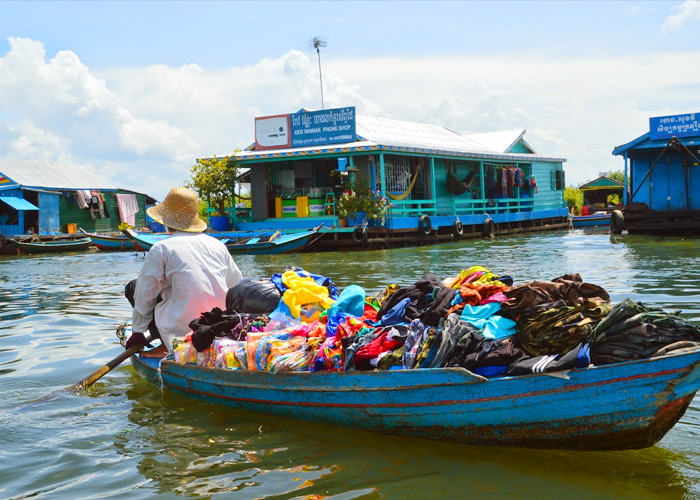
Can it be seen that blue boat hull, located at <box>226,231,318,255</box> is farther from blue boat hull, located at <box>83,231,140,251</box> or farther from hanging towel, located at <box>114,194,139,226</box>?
hanging towel, located at <box>114,194,139,226</box>

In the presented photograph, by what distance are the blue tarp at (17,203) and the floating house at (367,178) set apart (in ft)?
33.2

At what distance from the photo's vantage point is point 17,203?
29.1m

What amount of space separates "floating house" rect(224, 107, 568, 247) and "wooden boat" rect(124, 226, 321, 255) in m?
→ 1.00

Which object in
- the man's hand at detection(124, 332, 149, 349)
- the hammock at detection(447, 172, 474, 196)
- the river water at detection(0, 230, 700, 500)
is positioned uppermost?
the hammock at detection(447, 172, 474, 196)

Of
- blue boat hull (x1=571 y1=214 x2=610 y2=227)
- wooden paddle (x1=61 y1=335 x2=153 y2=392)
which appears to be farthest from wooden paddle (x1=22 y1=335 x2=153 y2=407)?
blue boat hull (x1=571 y1=214 x2=610 y2=227)

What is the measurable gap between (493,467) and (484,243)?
1979 centimetres

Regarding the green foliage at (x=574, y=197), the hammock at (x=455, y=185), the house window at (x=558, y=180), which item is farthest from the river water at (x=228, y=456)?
the green foliage at (x=574, y=197)

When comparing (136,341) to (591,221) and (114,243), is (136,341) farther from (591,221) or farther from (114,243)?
(591,221)

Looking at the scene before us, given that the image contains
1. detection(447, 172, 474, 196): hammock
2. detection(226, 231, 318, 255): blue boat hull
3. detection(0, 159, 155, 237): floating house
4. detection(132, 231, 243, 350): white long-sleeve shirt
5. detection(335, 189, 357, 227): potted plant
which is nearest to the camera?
detection(132, 231, 243, 350): white long-sleeve shirt

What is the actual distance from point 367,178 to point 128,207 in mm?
18114

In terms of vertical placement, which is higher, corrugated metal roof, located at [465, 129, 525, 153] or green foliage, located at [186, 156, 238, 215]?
corrugated metal roof, located at [465, 129, 525, 153]

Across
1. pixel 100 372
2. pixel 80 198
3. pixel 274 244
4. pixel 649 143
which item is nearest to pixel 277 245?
pixel 274 244

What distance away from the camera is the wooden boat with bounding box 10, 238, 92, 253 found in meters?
27.0

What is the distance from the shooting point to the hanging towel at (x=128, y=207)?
35.7 metres
